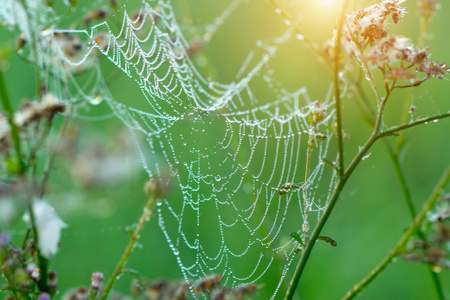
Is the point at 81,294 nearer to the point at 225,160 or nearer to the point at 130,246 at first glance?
the point at 130,246

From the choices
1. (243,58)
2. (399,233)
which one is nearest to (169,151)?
(243,58)

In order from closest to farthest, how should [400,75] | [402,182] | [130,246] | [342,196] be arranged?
[400,75]
[130,246]
[402,182]
[342,196]

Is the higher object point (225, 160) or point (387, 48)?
point (387, 48)

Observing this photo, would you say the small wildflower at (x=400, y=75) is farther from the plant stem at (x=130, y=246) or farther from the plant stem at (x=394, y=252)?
the plant stem at (x=130, y=246)

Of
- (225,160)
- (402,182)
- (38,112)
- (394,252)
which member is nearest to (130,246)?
(38,112)

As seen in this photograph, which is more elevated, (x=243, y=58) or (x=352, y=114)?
(x=243, y=58)

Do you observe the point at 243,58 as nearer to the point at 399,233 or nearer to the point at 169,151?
the point at 169,151

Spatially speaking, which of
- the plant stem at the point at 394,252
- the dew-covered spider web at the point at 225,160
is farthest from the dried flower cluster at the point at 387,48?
the dew-covered spider web at the point at 225,160
